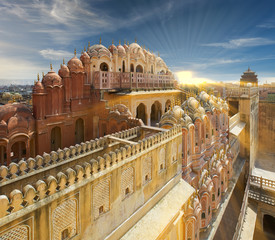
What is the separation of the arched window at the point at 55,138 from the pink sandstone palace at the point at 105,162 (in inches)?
2.4

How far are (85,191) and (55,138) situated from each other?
27.7ft

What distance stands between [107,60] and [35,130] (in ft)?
30.3

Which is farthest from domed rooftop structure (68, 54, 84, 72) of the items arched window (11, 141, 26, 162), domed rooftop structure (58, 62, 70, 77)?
arched window (11, 141, 26, 162)

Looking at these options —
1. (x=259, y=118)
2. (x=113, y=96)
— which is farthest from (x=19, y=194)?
(x=259, y=118)

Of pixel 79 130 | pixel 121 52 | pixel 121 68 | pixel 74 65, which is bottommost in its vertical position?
pixel 79 130

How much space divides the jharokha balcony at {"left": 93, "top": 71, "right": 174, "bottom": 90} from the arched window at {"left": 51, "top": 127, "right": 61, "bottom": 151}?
4.30m

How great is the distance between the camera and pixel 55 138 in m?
12.8

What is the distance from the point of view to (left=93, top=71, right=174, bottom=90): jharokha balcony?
15.2m

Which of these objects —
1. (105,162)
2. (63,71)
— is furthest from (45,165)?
(63,71)

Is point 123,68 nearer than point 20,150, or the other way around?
point 20,150

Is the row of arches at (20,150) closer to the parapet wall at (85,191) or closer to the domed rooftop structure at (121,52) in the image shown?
the parapet wall at (85,191)

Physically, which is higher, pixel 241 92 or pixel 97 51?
pixel 97 51

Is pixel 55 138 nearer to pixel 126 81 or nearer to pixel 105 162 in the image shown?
pixel 126 81

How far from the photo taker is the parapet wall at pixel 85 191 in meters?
4.21
